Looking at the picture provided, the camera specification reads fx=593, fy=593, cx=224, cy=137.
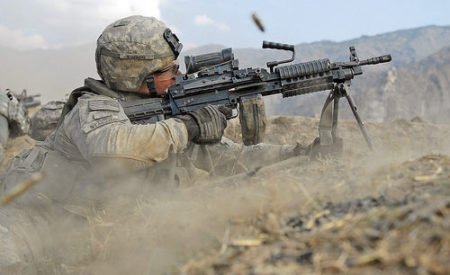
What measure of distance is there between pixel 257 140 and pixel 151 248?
2307mm

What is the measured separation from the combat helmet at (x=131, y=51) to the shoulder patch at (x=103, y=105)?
35cm

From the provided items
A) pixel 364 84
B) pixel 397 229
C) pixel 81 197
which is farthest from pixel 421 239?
pixel 364 84

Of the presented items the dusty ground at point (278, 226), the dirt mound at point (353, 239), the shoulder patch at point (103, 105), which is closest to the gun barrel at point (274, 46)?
the dusty ground at point (278, 226)

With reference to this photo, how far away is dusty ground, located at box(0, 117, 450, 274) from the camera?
2.27m

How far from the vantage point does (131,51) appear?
4.98m

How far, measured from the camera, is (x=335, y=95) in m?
5.50

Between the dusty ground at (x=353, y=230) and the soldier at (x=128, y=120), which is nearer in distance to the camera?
the dusty ground at (x=353, y=230)

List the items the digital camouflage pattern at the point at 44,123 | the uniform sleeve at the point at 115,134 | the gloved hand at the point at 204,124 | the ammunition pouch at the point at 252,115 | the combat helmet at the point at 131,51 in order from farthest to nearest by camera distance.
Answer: the digital camouflage pattern at the point at 44,123, the ammunition pouch at the point at 252,115, the combat helmet at the point at 131,51, the gloved hand at the point at 204,124, the uniform sleeve at the point at 115,134

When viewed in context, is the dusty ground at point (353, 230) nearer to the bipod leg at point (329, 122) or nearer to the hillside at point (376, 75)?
the bipod leg at point (329, 122)

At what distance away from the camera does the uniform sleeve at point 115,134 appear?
14.4 ft

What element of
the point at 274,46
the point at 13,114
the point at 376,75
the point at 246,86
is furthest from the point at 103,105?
the point at 376,75

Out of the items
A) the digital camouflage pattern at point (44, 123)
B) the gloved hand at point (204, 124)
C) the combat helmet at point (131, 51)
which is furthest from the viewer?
the digital camouflage pattern at point (44, 123)

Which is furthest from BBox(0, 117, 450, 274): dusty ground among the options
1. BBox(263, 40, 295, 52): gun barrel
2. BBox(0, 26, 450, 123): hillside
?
BBox(0, 26, 450, 123): hillside

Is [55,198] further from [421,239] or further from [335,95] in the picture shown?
[421,239]
